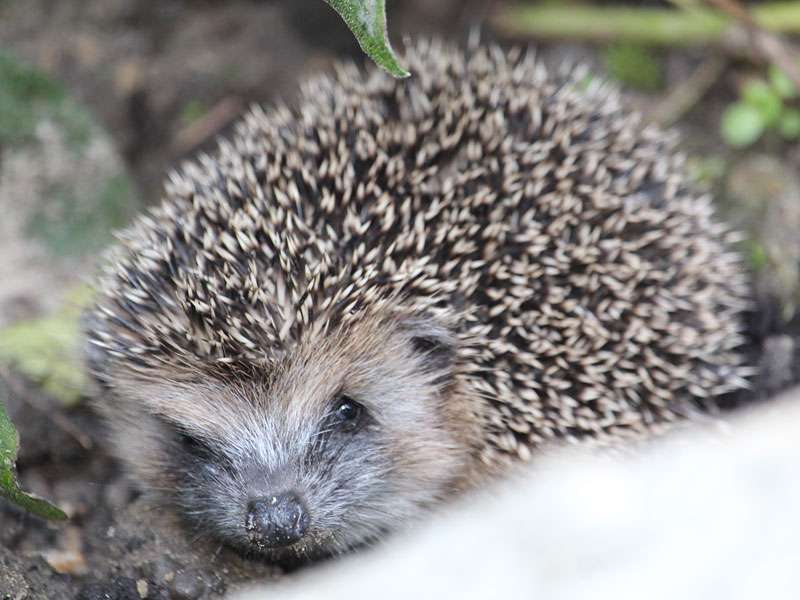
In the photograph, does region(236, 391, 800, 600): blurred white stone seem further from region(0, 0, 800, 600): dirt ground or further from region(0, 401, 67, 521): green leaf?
region(0, 0, 800, 600): dirt ground

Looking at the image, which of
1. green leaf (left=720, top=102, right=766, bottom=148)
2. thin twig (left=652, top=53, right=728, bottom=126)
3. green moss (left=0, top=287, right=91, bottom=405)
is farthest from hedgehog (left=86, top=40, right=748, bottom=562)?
thin twig (left=652, top=53, right=728, bottom=126)

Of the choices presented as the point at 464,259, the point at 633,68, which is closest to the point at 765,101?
the point at 633,68

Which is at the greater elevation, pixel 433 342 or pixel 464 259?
pixel 464 259

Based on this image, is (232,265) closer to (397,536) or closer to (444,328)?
(444,328)

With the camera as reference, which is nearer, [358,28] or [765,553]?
[765,553]

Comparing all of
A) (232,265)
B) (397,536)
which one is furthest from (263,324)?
(397,536)

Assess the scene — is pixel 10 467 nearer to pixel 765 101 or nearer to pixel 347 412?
pixel 347 412
